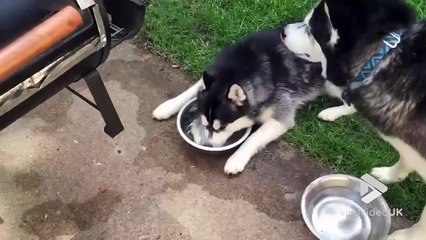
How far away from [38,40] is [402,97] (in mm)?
1257

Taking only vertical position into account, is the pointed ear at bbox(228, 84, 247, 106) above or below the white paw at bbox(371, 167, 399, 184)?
above

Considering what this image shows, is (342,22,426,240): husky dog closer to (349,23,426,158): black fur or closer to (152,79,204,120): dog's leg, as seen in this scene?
(349,23,426,158): black fur

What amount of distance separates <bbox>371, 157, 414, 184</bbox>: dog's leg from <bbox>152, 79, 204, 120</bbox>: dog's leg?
0.96 metres

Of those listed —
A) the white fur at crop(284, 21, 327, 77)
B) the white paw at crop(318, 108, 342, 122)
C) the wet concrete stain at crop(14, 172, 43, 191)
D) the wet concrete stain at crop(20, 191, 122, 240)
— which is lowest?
the wet concrete stain at crop(20, 191, 122, 240)

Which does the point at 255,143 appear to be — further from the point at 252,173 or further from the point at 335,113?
the point at 335,113

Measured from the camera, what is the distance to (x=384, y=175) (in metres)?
2.62

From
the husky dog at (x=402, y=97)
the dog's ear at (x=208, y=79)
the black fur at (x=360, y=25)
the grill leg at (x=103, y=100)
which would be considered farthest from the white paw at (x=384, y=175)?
the grill leg at (x=103, y=100)

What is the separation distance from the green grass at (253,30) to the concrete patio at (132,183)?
5.3 inches

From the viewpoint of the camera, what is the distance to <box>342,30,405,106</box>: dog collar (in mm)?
1924

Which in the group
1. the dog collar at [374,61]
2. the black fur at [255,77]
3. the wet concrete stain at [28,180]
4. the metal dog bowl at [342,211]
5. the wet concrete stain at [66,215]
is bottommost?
the wet concrete stain at [66,215]

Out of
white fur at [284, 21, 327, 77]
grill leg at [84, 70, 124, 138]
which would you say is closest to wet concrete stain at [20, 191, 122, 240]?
grill leg at [84, 70, 124, 138]

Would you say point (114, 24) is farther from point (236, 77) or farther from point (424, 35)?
point (424, 35)

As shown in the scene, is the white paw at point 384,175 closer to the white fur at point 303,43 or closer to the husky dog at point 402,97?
the husky dog at point 402,97

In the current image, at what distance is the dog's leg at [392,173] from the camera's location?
8.26ft
